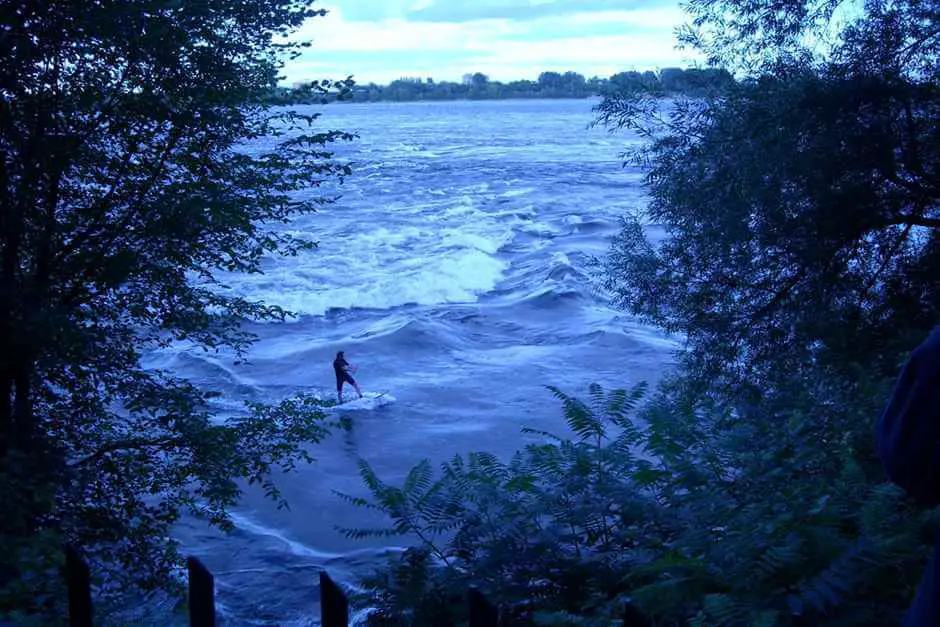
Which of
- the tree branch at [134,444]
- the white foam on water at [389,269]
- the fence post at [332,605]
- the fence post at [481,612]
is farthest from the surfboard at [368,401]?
the fence post at [481,612]

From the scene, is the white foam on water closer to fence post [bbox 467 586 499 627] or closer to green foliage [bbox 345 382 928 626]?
green foliage [bbox 345 382 928 626]

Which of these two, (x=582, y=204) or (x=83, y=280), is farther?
(x=582, y=204)

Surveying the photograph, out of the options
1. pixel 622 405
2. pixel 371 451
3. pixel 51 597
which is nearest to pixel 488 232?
pixel 371 451

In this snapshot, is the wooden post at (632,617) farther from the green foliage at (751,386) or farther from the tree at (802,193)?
the tree at (802,193)

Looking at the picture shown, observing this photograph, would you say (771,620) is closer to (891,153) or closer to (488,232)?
(891,153)

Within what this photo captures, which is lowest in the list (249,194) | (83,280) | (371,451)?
(371,451)

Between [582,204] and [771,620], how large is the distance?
5970 cm

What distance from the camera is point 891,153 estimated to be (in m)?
10.6

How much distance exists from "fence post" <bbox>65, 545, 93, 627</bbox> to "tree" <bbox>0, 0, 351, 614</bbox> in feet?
10.4

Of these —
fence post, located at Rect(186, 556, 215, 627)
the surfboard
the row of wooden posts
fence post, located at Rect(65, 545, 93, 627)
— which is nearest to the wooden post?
the row of wooden posts

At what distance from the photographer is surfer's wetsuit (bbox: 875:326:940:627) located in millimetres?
1499

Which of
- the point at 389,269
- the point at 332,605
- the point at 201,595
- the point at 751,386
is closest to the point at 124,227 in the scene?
the point at 201,595

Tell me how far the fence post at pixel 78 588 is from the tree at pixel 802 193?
8230 mm

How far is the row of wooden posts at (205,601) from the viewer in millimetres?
2852
